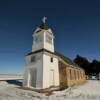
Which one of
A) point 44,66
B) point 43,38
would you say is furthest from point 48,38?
point 44,66

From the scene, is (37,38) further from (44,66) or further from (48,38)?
(44,66)

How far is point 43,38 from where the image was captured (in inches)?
1027

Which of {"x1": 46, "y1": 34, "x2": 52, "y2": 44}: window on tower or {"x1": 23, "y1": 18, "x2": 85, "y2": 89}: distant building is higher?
{"x1": 46, "y1": 34, "x2": 52, "y2": 44}: window on tower

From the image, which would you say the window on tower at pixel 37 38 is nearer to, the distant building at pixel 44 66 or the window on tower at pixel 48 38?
the distant building at pixel 44 66

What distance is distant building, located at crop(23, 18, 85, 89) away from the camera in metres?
23.0

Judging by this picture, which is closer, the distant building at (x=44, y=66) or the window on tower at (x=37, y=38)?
the distant building at (x=44, y=66)

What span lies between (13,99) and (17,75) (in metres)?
34.9

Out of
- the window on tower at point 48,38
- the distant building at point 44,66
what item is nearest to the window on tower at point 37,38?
the distant building at point 44,66

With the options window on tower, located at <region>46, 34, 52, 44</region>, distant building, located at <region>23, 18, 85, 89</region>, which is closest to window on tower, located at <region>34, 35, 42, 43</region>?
distant building, located at <region>23, 18, 85, 89</region>

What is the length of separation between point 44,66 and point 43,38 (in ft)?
19.6

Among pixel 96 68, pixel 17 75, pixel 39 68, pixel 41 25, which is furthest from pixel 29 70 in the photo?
pixel 96 68

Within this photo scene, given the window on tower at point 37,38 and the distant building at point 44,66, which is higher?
the window on tower at point 37,38

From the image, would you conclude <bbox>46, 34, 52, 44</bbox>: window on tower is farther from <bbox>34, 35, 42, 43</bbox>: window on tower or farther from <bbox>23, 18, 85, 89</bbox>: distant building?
<bbox>34, 35, 42, 43</bbox>: window on tower

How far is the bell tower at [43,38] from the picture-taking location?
2605 centimetres
